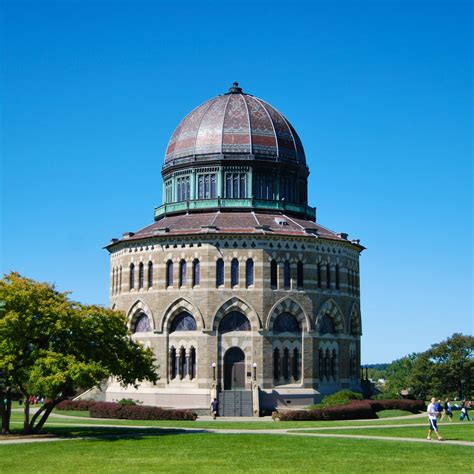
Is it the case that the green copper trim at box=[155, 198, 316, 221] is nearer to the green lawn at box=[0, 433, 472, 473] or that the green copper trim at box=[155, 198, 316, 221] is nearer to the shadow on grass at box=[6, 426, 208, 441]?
the shadow on grass at box=[6, 426, 208, 441]

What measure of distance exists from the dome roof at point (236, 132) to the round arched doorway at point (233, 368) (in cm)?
1751

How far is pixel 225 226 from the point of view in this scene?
64.6 metres

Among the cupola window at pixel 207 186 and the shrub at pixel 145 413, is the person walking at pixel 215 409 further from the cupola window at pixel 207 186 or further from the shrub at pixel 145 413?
the cupola window at pixel 207 186

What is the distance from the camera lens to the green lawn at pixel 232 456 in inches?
1105

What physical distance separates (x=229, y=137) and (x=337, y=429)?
1294 inches

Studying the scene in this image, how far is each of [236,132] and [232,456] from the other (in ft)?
141

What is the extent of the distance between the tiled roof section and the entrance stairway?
1210 cm

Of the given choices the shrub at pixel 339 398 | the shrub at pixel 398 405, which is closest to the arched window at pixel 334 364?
the shrub at pixel 339 398

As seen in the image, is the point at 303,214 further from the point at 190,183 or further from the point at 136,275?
the point at 136,275

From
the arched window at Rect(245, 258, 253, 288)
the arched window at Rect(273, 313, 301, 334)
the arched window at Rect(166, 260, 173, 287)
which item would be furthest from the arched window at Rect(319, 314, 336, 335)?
the arched window at Rect(166, 260, 173, 287)

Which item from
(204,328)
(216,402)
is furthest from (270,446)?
(204,328)

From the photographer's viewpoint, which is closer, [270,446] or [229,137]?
[270,446]

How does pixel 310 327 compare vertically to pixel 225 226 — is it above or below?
below

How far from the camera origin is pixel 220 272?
63250mm
